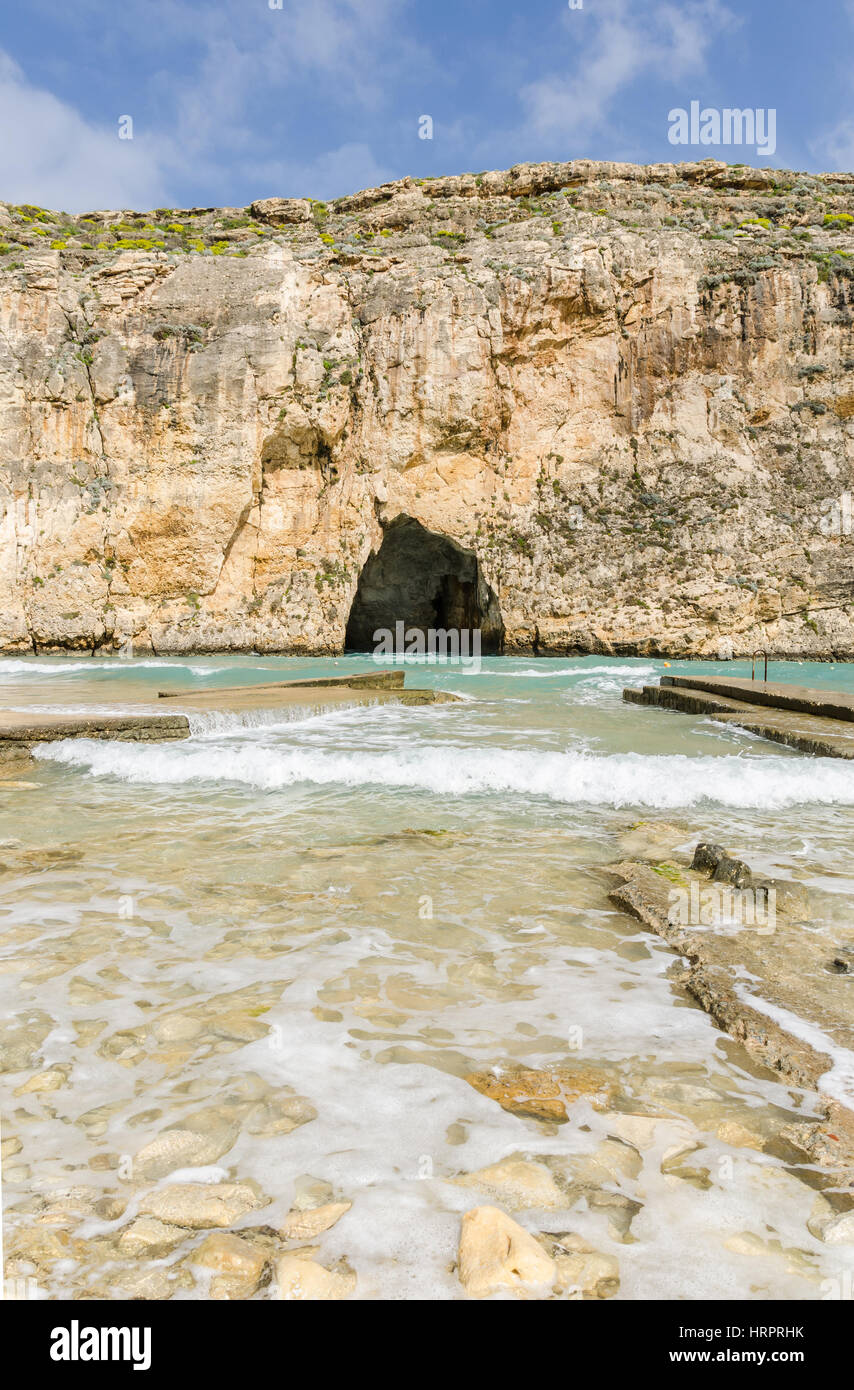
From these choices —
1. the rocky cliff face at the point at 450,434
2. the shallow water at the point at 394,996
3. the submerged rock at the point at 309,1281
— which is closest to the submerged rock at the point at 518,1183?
the shallow water at the point at 394,996

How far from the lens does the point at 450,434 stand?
3247cm

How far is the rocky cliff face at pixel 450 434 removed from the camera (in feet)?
101

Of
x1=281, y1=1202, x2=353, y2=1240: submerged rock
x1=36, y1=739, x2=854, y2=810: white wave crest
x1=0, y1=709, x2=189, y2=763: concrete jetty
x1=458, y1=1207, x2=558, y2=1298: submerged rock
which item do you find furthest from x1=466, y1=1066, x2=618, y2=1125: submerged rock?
x1=0, y1=709, x2=189, y2=763: concrete jetty

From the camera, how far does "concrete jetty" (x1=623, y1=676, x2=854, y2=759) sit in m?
8.57

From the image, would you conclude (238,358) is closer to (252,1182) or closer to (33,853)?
(33,853)

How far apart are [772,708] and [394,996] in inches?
405

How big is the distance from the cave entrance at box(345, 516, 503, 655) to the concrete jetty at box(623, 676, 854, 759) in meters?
24.0

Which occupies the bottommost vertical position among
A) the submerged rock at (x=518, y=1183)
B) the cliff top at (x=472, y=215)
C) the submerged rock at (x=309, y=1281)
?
the submerged rock at (x=518, y=1183)

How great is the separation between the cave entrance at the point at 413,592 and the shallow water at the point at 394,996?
31.6 meters

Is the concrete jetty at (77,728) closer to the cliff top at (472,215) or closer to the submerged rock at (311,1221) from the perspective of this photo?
the submerged rock at (311,1221)

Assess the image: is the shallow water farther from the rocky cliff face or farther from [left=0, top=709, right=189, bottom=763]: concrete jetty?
the rocky cliff face

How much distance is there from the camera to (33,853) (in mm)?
4770

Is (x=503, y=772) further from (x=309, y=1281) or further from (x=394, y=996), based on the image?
(x=309, y=1281)

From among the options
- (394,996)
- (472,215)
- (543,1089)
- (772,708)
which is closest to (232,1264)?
(543,1089)
